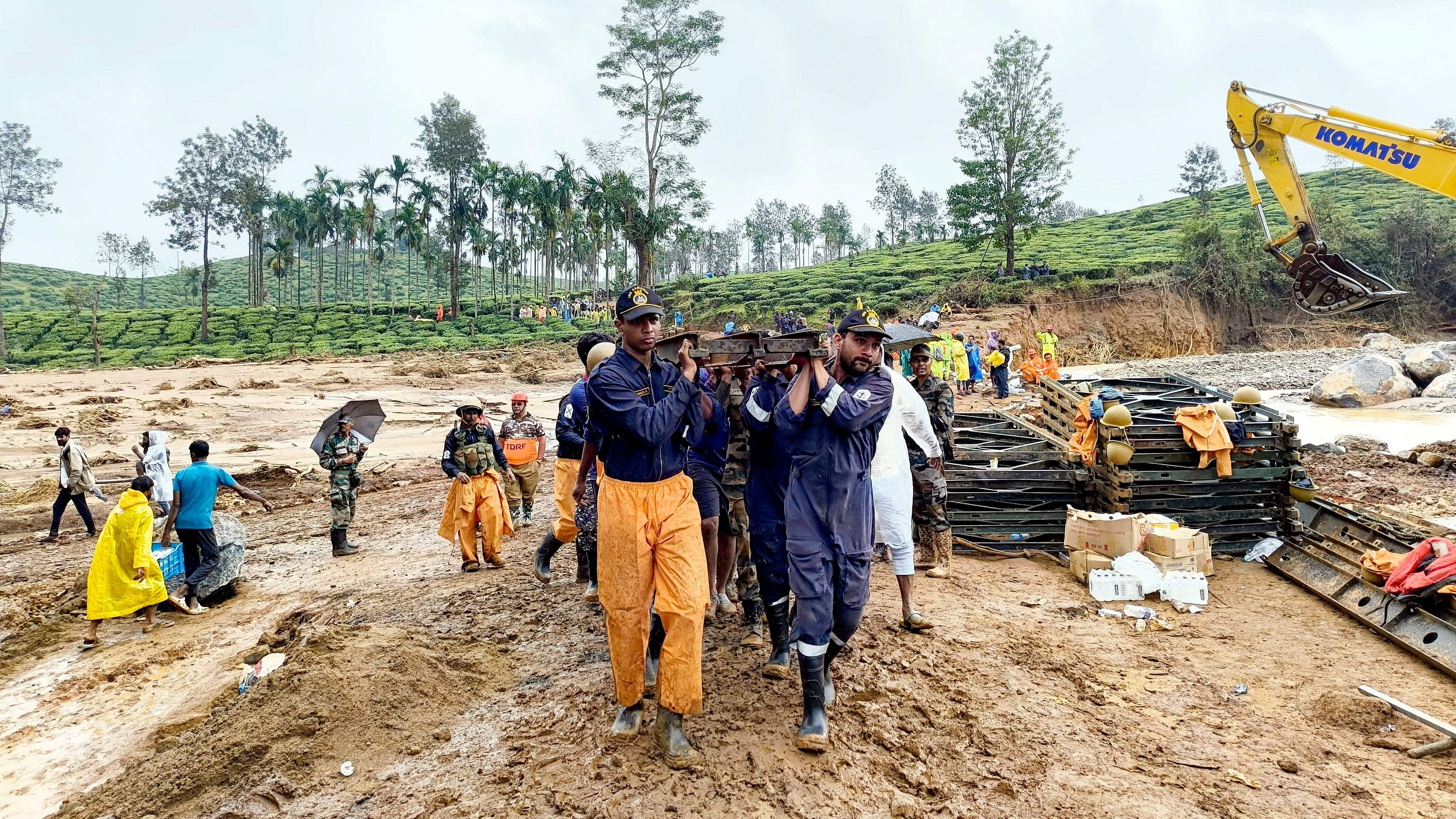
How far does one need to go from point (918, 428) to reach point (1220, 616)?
2637mm

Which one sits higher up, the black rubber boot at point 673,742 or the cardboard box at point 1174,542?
the cardboard box at point 1174,542

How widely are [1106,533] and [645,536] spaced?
444 centimetres

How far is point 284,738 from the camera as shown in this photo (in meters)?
3.59

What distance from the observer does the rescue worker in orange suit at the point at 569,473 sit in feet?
18.9

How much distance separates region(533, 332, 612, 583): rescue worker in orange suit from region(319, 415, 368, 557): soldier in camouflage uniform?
9.39 ft

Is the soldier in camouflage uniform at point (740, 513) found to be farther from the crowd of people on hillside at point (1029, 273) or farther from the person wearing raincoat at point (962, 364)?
the crowd of people on hillside at point (1029, 273)

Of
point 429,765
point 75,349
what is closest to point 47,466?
point 429,765

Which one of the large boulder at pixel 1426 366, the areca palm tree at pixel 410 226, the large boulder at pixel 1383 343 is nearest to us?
the large boulder at pixel 1426 366

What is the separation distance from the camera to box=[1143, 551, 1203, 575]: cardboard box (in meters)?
5.73

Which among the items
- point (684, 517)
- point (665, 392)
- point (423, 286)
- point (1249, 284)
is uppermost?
point (423, 286)

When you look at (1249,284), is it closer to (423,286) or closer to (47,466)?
(47,466)

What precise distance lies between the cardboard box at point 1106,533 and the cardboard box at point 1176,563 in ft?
0.48

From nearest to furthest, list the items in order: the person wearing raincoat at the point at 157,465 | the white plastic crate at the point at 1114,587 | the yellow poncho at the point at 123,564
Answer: the white plastic crate at the point at 1114,587, the yellow poncho at the point at 123,564, the person wearing raincoat at the point at 157,465

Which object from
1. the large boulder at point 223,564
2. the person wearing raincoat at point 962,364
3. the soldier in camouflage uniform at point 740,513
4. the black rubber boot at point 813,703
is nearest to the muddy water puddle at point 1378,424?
the person wearing raincoat at point 962,364
